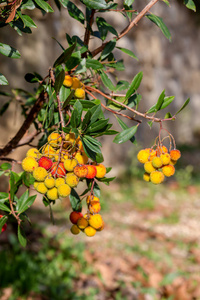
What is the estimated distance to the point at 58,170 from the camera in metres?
0.64

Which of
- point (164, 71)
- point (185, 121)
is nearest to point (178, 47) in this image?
point (164, 71)

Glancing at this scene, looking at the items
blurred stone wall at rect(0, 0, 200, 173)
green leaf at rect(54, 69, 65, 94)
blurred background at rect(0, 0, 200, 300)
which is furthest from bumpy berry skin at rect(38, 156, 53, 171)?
blurred stone wall at rect(0, 0, 200, 173)

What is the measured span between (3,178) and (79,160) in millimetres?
2105

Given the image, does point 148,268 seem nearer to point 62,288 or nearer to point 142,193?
point 62,288

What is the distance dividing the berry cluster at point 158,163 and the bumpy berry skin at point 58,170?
20 centimetres

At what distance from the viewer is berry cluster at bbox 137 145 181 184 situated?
0.73 meters

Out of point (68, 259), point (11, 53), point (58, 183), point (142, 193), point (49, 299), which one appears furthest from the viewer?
point (142, 193)

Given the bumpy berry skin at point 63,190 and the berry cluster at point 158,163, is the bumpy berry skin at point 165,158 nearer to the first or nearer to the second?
the berry cluster at point 158,163

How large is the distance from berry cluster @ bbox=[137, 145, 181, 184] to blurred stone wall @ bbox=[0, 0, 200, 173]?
1774mm

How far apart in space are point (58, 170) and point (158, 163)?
0.21m

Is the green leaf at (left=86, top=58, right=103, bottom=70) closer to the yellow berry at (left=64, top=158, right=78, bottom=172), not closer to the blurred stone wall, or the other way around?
the yellow berry at (left=64, top=158, right=78, bottom=172)

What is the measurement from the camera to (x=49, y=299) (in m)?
1.79

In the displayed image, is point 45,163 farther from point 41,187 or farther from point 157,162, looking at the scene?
point 157,162

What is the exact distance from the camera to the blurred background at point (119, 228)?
6.30 feet
